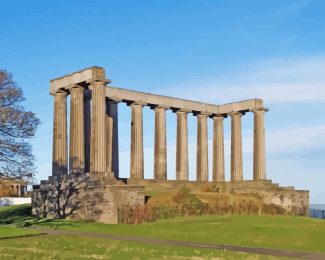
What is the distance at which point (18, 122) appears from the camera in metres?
40.1

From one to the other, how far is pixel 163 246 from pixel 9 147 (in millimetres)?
17373

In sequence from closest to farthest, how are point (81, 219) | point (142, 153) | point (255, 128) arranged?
1. point (81, 219)
2. point (142, 153)
3. point (255, 128)

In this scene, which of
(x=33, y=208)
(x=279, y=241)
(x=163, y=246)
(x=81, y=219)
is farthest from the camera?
(x=33, y=208)

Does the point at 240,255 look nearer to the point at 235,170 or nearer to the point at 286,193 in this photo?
the point at 286,193

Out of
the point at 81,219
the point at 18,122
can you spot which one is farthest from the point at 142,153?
the point at 18,122

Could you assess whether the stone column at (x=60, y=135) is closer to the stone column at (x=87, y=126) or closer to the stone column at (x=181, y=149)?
the stone column at (x=87, y=126)

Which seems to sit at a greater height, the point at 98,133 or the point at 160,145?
the point at 98,133

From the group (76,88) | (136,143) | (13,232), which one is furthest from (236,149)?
(13,232)

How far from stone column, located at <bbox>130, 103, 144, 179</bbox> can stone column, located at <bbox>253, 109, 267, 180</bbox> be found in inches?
689

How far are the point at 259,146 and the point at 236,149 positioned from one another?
4579 mm

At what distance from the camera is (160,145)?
6994cm

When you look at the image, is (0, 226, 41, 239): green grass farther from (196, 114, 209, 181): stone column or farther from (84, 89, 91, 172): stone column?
(196, 114, 209, 181): stone column

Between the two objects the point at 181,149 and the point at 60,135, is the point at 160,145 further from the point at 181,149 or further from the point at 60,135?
the point at 60,135

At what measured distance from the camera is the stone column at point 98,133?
51.6 m
